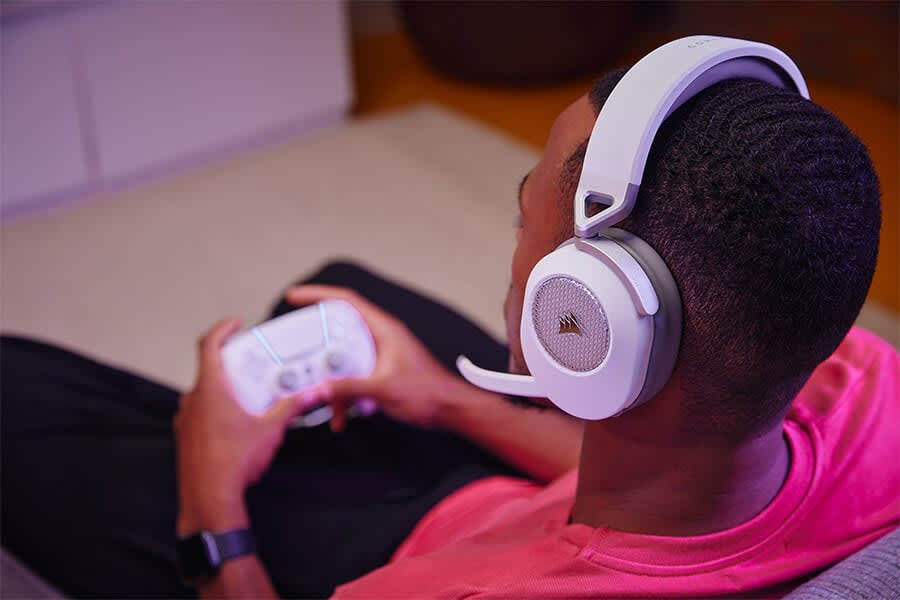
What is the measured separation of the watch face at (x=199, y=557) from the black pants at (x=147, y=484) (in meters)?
0.07

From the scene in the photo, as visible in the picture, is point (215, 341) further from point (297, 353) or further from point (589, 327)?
point (589, 327)

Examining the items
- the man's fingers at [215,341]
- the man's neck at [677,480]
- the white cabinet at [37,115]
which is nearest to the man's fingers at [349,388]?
the man's fingers at [215,341]

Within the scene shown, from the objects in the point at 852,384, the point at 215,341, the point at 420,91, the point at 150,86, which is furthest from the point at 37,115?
the point at 852,384

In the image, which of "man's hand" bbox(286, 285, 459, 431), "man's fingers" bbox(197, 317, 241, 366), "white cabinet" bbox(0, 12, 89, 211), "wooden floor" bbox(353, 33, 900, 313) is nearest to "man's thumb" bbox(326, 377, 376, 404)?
"man's hand" bbox(286, 285, 459, 431)

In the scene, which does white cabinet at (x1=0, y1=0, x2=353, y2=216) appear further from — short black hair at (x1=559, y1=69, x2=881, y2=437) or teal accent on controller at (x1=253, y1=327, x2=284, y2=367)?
short black hair at (x1=559, y1=69, x2=881, y2=437)

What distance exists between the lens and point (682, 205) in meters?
0.59

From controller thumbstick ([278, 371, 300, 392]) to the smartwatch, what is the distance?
179 mm

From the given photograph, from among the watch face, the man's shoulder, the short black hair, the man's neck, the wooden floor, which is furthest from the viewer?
the wooden floor

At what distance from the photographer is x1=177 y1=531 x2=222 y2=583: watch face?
3.45 feet

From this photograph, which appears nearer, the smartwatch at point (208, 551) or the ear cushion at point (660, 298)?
the ear cushion at point (660, 298)

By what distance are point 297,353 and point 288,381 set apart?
1.7 inches

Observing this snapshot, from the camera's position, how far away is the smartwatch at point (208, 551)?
1054 millimetres

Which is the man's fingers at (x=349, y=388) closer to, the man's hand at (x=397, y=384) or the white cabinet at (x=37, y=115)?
the man's hand at (x=397, y=384)

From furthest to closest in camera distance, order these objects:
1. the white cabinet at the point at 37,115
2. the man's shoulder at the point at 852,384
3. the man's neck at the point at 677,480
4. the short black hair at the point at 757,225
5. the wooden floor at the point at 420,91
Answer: the wooden floor at the point at 420,91
the white cabinet at the point at 37,115
the man's shoulder at the point at 852,384
the man's neck at the point at 677,480
the short black hair at the point at 757,225
